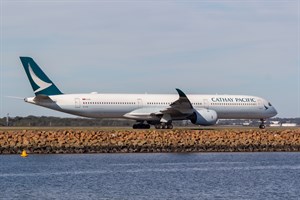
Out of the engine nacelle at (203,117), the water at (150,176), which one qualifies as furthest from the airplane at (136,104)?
the water at (150,176)

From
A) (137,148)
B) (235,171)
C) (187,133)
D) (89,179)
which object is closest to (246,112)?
(187,133)

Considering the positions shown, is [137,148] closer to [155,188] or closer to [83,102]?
[83,102]

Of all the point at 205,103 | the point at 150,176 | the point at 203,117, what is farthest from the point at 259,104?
the point at 150,176

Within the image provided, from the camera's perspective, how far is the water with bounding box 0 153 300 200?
105 feet

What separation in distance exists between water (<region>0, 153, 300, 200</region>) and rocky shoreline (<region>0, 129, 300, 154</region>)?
9.28 feet

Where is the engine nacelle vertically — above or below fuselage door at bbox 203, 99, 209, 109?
below

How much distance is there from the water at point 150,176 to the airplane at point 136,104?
15905mm

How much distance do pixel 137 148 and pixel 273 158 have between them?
1022 centimetres

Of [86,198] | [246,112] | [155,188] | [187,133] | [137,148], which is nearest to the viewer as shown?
[86,198]

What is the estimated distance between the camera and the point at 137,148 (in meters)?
54.6

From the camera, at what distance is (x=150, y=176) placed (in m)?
38.7

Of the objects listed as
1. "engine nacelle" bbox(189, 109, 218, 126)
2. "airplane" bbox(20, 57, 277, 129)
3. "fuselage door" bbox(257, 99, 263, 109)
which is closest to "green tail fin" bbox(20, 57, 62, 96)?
Answer: "airplane" bbox(20, 57, 277, 129)

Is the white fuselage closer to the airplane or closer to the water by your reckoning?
the airplane

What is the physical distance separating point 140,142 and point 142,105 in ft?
48.4
